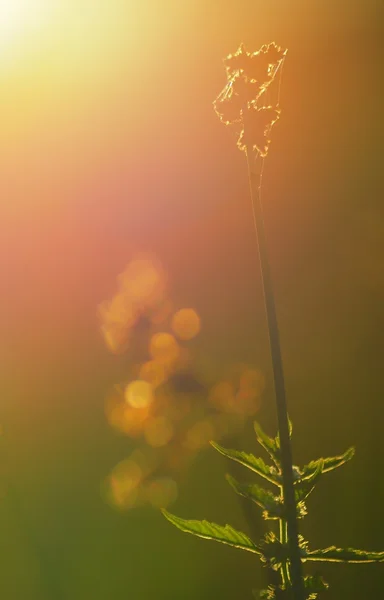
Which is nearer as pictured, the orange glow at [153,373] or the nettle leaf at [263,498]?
the nettle leaf at [263,498]

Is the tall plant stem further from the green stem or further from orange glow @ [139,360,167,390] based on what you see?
orange glow @ [139,360,167,390]

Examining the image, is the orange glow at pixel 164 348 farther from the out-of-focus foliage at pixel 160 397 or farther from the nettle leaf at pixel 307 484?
the nettle leaf at pixel 307 484

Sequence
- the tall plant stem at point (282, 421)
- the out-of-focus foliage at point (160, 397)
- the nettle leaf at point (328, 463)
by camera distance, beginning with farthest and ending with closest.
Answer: the out-of-focus foliage at point (160, 397)
the nettle leaf at point (328, 463)
the tall plant stem at point (282, 421)

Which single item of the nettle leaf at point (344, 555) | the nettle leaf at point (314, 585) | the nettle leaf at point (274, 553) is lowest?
the nettle leaf at point (314, 585)

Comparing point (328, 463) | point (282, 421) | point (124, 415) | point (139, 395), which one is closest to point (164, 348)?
point (139, 395)

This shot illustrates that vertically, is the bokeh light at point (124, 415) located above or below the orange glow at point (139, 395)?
below

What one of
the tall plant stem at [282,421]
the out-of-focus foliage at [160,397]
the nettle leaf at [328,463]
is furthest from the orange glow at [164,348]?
the tall plant stem at [282,421]

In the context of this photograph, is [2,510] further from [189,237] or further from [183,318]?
[189,237]

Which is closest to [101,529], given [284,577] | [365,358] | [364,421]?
[364,421]
